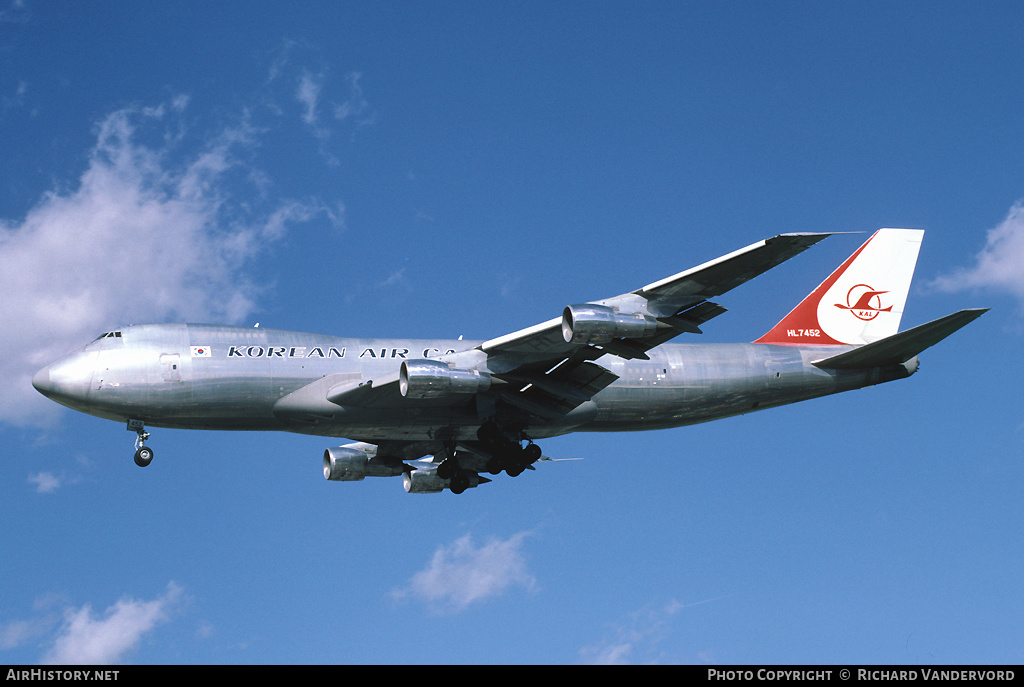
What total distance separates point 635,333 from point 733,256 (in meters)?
3.53

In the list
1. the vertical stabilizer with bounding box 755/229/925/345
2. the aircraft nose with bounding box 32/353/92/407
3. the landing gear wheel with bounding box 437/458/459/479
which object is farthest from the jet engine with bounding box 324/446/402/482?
the vertical stabilizer with bounding box 755/229/925/345

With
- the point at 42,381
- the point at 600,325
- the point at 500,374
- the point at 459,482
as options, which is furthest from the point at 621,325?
the point at 42,381

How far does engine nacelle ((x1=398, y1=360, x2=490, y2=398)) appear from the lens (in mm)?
31984

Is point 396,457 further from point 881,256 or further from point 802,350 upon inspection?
point 881,256

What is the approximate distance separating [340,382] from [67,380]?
8.24 meters

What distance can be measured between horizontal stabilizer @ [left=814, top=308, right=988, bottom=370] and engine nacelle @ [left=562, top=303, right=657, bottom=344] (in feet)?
34.0

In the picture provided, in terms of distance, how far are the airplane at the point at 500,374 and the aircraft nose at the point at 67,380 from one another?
0.14 ft

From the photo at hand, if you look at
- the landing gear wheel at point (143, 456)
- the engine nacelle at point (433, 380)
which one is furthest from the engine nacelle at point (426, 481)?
the landing gear wheel at point (143, 456)

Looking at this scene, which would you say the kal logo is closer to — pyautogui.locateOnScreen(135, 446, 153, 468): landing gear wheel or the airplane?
the airplane
